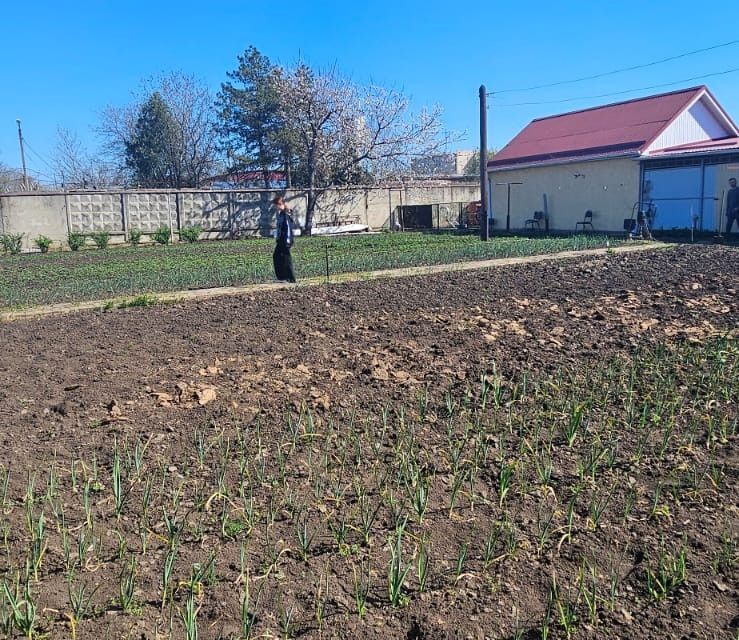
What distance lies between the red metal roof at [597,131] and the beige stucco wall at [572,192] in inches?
18.6

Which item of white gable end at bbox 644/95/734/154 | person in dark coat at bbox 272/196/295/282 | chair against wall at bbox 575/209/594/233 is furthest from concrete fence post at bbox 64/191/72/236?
white gable end at bbox 644/95/734/154

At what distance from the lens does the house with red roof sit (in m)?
22.5

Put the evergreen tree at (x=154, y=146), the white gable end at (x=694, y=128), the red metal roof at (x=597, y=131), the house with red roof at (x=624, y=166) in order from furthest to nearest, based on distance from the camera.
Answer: the evergreen tree at (x=154, y=146)
the red metal roof at (x=597, y=131)
the white gable end at (x=694, y=128)
the house with red roof at (x=624, y=166)

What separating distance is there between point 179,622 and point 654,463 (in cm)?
288

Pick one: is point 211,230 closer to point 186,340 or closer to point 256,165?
point 256,165

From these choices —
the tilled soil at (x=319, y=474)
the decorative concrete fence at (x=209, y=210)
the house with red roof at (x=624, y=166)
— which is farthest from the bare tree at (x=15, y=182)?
the tilled soil at (x=319, y=474)

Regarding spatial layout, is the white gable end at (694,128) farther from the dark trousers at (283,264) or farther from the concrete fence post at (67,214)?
the concrete fence post at (67,214)

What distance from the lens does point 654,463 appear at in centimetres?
Answer: 440

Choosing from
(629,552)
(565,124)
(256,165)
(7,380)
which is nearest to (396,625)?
(629,552)

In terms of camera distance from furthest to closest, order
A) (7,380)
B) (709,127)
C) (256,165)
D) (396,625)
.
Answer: (256,165)
(709,127)
(7,380)
(396,625)

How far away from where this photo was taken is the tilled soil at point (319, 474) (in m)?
3.01

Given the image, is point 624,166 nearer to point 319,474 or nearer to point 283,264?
point 283,264

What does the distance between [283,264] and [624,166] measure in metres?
16.5

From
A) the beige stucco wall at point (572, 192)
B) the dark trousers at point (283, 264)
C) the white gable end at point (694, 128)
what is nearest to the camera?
the dark trousers at point (283, 264)
